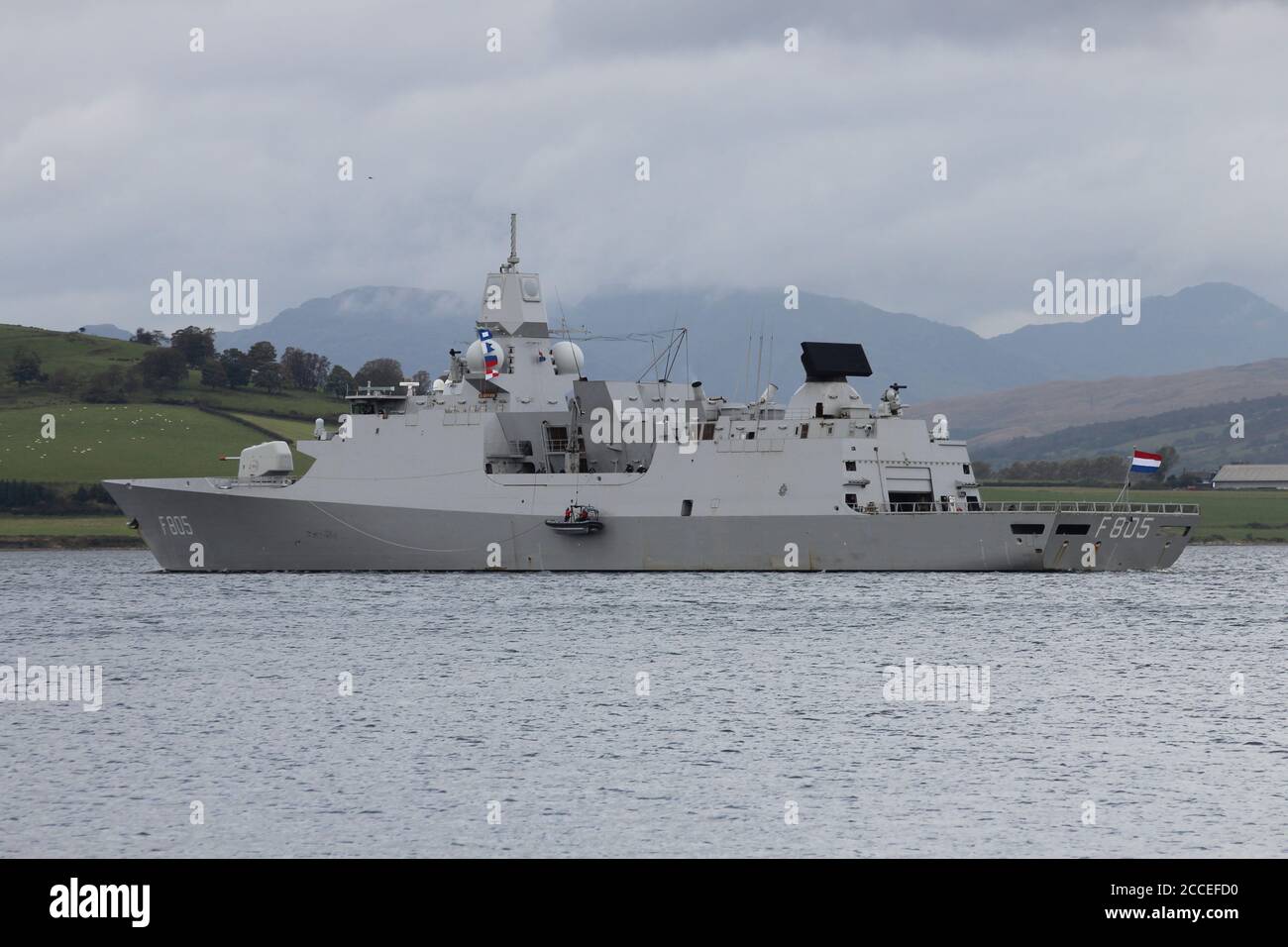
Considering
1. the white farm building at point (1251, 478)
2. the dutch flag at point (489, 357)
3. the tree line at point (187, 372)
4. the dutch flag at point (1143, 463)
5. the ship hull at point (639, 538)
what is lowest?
the ship hull at point (639, 538)

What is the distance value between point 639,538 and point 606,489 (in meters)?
1.50

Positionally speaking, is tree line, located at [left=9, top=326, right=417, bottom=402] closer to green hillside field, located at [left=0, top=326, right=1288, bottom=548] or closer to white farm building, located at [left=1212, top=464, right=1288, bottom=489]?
green hillside field, located at [left=0, top=326, right=1288, bottom=548]

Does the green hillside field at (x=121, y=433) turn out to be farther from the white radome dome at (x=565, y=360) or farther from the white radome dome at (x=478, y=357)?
the white radome dome at (x=478, y=357)

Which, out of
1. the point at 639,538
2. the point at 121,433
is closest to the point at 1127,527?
the point at 639,538

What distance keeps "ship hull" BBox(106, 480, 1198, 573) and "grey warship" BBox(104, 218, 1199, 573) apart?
5 cm

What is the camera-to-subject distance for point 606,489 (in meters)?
40.0

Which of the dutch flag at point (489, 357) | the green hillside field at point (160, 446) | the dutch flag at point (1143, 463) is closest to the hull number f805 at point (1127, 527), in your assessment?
the dutch flag at point (1143, 463)

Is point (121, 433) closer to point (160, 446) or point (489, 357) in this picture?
point (160, 446)

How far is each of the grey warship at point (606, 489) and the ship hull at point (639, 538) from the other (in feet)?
0.18

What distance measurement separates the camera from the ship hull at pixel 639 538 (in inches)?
1511

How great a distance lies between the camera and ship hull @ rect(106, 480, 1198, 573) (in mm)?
38375

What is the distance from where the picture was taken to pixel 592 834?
46.6ft

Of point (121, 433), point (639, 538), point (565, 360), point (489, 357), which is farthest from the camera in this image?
point (121, 433)

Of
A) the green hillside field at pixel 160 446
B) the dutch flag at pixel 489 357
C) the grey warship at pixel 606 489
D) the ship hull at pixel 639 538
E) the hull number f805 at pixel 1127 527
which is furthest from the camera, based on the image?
the green hillside field at pixel 160 446
